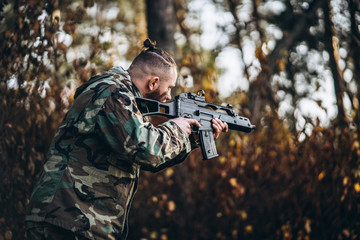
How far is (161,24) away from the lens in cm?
632

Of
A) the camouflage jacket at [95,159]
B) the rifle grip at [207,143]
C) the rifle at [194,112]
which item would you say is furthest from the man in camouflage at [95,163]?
the rifle grip at [207,143]

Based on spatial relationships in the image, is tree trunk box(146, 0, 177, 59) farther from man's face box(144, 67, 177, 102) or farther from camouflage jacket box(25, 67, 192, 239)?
camouflage jacket box(25, 67, 192, 239)

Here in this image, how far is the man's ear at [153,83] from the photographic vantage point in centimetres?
268

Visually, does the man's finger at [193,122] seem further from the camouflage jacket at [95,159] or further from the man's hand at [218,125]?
the camouflage jacket at [95,159]

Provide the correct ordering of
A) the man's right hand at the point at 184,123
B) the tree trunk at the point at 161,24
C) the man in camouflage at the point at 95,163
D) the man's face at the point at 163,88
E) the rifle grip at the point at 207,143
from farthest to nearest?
the tree trunk at the point at 161,24, the rifle grip at the point at 207,143, the man's face at the point at 163,88, the man's right hand at the point at 184,123, the man in camouflage at the point at 95,163

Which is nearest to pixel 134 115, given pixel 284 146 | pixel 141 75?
pixel 141 75

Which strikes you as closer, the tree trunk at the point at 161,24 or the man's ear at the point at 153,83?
the man's ear at the point at 153,83

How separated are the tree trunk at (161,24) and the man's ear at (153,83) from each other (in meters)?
3.51

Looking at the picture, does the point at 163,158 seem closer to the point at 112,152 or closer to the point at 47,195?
the point at 112,152

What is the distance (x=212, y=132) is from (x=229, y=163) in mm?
2229

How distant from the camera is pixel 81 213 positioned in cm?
217

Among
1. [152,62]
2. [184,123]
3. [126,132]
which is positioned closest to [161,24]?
[152,62]

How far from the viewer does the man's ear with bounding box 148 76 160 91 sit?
105 inches

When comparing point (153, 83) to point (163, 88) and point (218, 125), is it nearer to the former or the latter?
point (163, 88)
